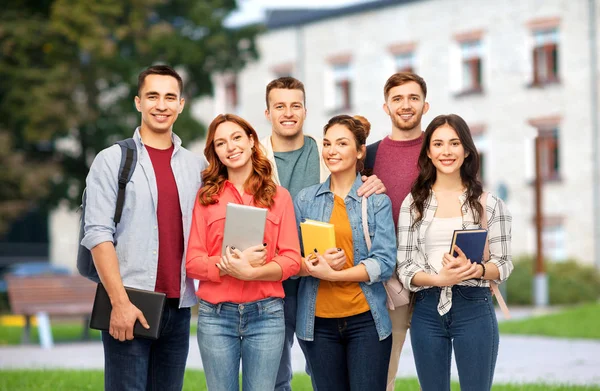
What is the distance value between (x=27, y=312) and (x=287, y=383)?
10514 millimetres

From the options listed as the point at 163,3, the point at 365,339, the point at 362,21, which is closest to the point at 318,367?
the point at 365,339

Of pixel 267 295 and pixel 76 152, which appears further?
pixel 76 152

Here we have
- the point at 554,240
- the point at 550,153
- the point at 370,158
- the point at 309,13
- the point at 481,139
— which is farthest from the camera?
the point at 309,13

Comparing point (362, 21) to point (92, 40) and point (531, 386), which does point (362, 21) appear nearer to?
point (92, 40)

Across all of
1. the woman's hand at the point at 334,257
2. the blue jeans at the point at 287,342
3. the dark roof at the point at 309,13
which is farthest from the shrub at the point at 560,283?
the woman's hand at the point at 334,257

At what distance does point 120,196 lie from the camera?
5527 millimetres

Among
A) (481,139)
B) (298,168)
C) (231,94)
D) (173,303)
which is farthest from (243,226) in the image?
(231,94)

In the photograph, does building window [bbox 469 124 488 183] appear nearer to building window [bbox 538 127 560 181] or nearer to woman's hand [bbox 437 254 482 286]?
building window [bbox 538 127 560 181]

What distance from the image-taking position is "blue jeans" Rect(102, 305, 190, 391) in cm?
550

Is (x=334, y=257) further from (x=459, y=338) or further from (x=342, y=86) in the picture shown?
(x=342, y=86)

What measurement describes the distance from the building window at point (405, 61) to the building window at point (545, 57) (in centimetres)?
504

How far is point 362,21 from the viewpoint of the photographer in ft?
122

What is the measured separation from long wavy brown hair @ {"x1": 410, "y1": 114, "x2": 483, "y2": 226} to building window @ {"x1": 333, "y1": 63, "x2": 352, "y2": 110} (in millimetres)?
32015

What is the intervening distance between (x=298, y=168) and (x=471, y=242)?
4.70 ft
